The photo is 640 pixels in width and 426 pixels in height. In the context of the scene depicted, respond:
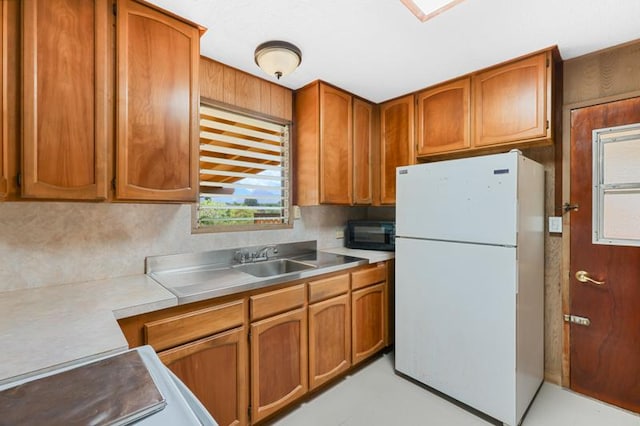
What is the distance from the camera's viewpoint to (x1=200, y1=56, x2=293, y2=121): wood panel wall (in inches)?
77.6

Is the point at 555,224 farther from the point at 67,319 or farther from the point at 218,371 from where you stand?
the point at 67,319

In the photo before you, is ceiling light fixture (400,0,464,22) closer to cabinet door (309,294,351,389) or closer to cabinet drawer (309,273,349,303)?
cabinet drawer (309,273,349,303)

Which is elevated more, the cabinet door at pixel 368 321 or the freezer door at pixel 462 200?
the freezer door at pixel 462 200

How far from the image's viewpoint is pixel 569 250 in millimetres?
2043

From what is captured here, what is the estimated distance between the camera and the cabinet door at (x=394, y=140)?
2594mm

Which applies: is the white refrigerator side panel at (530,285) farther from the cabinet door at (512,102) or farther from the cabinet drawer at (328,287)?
the cabinet drawer at (328,287)

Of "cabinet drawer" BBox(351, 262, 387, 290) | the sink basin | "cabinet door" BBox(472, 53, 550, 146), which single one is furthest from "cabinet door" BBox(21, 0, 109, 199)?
"cabinet door" BBox(472, 53, 550, 146)

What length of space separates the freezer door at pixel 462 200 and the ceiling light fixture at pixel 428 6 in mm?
820

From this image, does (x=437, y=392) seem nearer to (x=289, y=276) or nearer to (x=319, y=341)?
(x=319, y=341)

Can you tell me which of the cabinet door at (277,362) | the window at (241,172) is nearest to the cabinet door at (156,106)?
the window at (241,172)

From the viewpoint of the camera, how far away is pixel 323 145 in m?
2.35

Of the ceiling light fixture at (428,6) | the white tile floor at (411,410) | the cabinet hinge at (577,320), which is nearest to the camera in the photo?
the ceiling light fixture at (428,6)

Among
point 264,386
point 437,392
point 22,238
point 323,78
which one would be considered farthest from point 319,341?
point 323,78

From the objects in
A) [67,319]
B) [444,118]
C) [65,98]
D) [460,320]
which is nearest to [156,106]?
[65,98]
